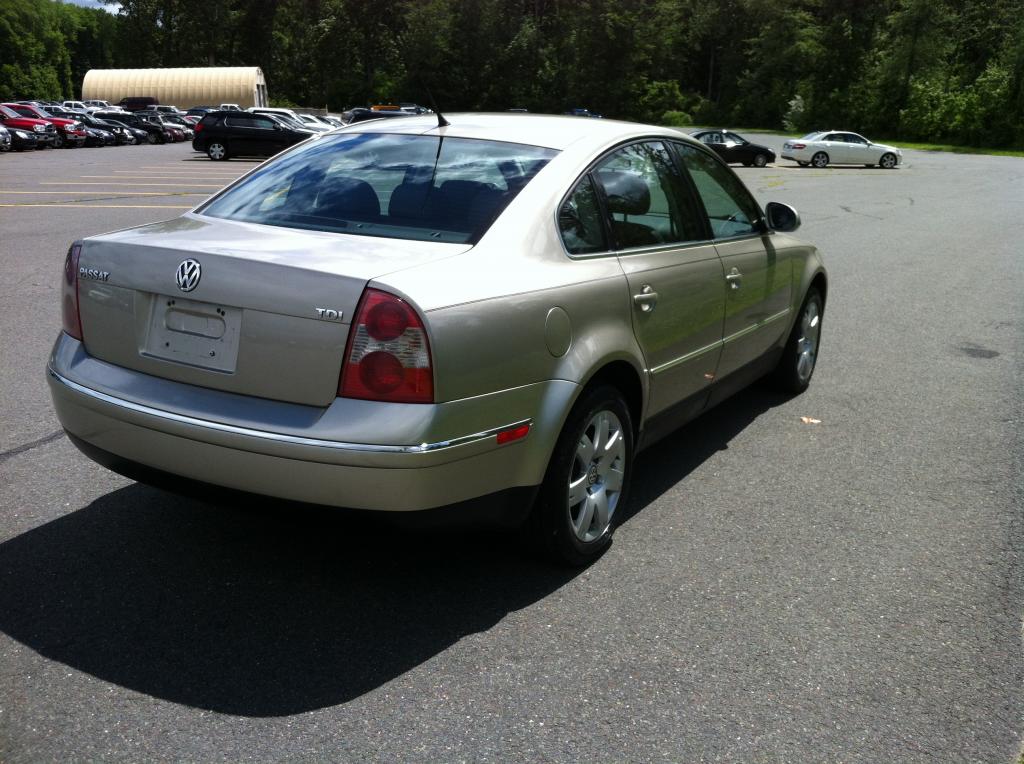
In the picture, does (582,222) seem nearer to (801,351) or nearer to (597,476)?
(597,476)

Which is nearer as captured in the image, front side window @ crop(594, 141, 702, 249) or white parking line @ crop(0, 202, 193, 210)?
front side window @ crop(594, 141, 702, 249)

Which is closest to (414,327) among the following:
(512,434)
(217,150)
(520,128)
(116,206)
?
(512,434)

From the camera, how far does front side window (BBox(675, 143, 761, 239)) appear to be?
497cm

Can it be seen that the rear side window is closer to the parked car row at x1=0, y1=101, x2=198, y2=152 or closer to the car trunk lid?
the car trunk lid

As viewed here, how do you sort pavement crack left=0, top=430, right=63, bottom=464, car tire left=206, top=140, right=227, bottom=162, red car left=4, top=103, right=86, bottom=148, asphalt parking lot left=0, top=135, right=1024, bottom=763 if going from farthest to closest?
red car left=4, top=103, right=86, bottom=148 → car tire left=206, top=140, right=227, bottom=162 → pavement crack left=0, top=430, right=63, bottom=464 → asphalt parking lot left=0, top=135, right=1024, bottom=763

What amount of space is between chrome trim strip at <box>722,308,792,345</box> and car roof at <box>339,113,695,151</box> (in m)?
1.07

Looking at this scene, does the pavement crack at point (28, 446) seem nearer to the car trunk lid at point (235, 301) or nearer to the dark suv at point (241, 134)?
the car trunk lid at point (235, 301)

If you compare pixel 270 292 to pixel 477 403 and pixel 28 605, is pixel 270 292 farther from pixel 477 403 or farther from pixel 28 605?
pixel 28 605

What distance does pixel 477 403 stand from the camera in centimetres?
322

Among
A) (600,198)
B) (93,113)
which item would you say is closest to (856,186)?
(600,198)

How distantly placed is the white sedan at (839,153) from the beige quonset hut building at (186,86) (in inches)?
1984

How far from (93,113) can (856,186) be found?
39.9m

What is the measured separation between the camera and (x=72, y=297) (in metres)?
3.68

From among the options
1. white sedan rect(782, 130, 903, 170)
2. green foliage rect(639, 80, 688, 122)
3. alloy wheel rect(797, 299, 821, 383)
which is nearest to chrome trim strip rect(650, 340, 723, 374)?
alloy wheel rect(797, 299, 821, 383)
